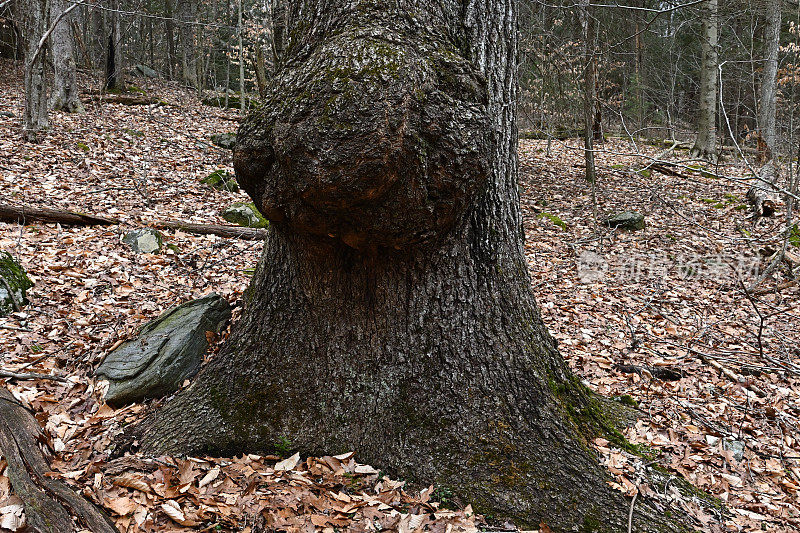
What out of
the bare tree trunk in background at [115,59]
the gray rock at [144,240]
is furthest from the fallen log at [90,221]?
the bare tree trunk in background at [115,59]

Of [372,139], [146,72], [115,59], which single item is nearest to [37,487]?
[372,139]

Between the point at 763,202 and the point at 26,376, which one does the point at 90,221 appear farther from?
the point at 763,202

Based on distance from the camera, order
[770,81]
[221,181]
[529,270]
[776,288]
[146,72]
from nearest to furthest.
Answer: [529,270], [776,288], [221,181], [770,81], [146,72]

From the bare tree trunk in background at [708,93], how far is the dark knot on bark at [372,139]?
12851mm

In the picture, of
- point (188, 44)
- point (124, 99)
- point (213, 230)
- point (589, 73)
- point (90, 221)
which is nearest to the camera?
point (90, 221)

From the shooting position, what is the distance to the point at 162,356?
3.13m

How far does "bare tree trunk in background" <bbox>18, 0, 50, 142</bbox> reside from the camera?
26.6ft

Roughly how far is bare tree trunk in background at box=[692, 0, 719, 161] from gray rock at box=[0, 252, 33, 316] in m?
13.9

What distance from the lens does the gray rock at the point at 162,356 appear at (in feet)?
9.95

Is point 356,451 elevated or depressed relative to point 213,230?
depressed

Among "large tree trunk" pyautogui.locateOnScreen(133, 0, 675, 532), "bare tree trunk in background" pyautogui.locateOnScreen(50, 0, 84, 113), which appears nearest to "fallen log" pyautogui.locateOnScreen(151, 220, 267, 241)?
"large tree trunk" pyautogui.locateOnScreen(133, 0, 675, 532)

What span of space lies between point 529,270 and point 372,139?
394cm

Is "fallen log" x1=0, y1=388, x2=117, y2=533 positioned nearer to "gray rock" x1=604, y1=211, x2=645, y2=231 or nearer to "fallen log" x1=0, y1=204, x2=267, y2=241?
"fallen log" x1=0, y1=204, x2=267, y2=241

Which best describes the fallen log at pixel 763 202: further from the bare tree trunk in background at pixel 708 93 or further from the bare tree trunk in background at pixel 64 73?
the bare tree trunk in background at pixel 64 73
